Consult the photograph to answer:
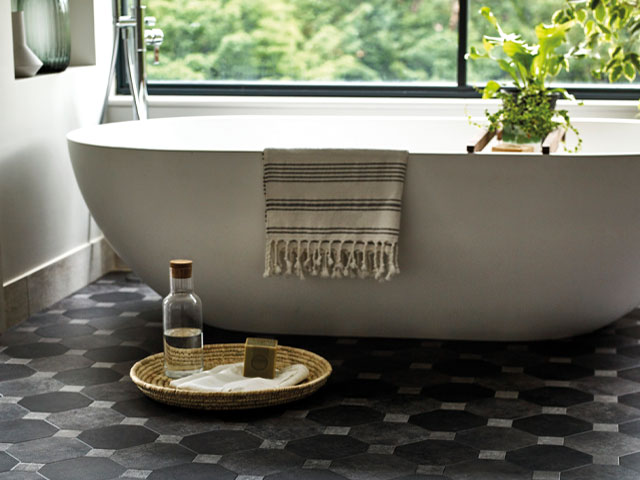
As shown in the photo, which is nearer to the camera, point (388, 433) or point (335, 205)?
point (388, 433)

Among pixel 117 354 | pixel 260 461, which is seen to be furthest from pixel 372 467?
pixel 117 354

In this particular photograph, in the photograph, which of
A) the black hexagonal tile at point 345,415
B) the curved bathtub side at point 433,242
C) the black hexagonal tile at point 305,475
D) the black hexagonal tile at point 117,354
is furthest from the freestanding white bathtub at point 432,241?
the black hexagonal tile at point 305,475

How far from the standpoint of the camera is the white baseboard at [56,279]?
133 inches

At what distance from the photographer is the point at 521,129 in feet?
10.8

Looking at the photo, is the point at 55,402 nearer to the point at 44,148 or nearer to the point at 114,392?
the point at 114,392

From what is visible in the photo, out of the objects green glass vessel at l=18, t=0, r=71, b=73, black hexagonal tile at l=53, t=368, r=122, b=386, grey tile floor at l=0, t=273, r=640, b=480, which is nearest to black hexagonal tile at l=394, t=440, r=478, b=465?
grey tile floor at l=0, t=273, r=640, b=480

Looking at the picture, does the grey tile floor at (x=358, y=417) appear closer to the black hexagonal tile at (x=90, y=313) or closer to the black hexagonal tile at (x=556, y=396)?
the black hexagonal tile at (x=556, y=396)

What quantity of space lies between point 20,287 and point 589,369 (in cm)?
184

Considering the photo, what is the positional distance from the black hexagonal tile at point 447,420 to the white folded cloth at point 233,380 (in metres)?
0.35

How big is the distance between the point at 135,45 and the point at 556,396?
7.11 feet

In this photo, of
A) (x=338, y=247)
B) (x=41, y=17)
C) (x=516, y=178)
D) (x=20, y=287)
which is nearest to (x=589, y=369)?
(x=516, y=178)

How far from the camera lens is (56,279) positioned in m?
3.69

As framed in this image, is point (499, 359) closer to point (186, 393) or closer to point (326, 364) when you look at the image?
point (326, 364)

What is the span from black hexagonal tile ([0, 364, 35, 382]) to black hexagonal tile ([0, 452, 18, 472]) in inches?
22.6
